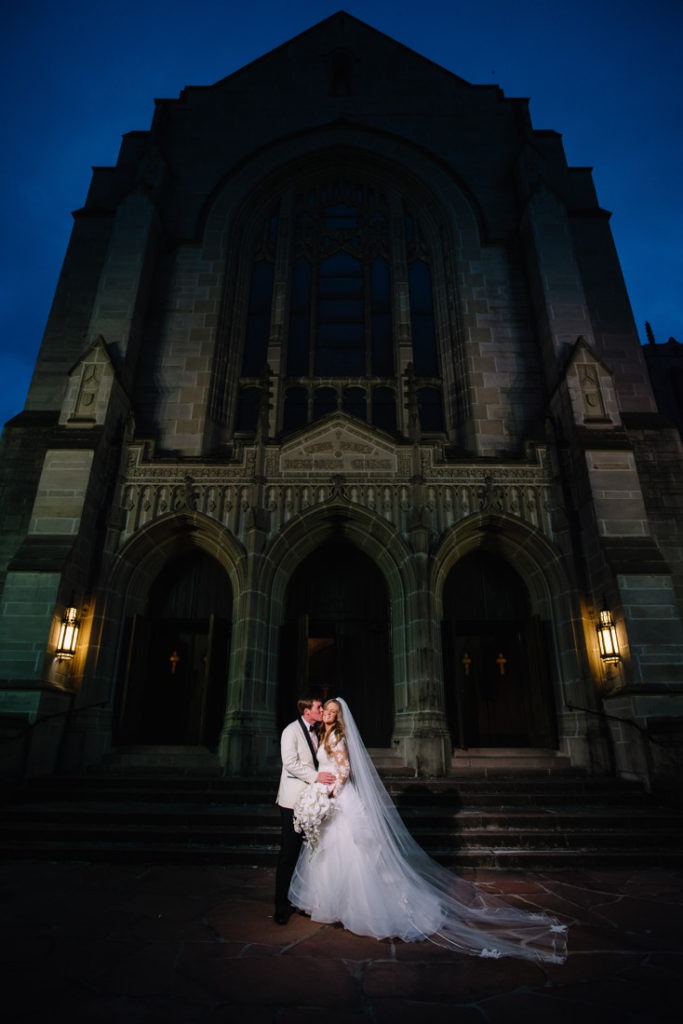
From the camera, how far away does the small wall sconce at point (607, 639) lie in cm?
886

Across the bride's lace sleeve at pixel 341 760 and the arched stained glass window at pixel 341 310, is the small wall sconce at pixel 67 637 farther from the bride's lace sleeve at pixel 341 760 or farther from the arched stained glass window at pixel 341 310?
the bride's lace sleeve at pixel 341 760

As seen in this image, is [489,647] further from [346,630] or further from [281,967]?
[281,967]

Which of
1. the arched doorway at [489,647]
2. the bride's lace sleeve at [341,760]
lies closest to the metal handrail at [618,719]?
the arched doorway at [489,647]

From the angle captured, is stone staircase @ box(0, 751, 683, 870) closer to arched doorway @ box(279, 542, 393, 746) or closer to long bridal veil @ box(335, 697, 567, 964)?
long bridal veil @ box(335, 697, 567, 964)

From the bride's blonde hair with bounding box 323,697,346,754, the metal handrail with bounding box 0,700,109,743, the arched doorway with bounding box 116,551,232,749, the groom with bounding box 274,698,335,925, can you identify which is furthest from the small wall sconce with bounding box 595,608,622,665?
the metal handrail with bounding box 0,700,109,743

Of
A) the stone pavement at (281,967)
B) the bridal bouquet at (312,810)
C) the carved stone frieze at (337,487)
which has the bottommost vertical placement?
the stone pavement at (281,967)

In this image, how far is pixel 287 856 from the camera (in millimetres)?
4156

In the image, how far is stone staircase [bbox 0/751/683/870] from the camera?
19.1 feet

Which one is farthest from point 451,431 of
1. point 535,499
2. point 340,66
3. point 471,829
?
point 340,66

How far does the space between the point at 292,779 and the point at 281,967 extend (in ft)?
3.99

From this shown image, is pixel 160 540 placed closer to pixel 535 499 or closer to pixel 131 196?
pixel 535 499

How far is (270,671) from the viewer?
9.75 metres

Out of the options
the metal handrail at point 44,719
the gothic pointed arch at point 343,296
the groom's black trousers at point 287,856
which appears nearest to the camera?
the groom's black trousers at point 287,856

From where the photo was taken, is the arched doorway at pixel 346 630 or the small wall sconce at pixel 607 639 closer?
the small wall sconce at pixel 607 639
